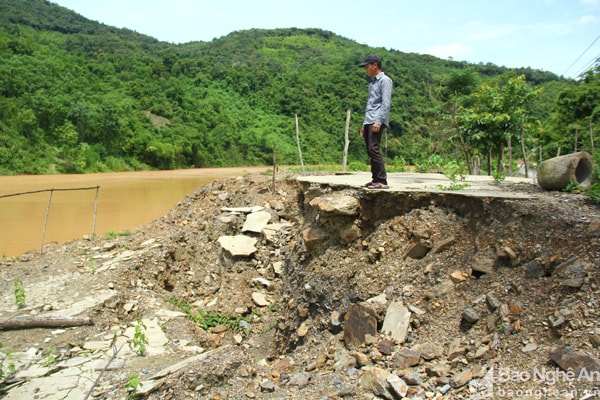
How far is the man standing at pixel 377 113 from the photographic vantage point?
4484mm

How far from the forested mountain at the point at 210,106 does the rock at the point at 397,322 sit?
8375 mm

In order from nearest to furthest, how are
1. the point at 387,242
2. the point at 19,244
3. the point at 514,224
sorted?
the point at 514,224
the point at 387,242
the point at 19,244

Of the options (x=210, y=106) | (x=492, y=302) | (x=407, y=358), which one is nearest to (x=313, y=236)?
(x=407, y=358)

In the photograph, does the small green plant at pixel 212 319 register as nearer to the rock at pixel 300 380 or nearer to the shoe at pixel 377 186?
the rock at pixel 300 380

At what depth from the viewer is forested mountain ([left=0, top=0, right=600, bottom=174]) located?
17.6 metres

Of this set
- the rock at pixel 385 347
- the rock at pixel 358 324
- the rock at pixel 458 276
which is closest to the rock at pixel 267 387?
the rock at pixel 358 324

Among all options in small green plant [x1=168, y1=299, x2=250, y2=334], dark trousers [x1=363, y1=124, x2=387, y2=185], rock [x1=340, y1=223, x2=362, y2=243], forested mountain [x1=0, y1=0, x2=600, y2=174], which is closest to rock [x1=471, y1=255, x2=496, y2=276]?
rock [x1=340, y1=223, x2=362, y2=243]

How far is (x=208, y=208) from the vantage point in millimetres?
8945

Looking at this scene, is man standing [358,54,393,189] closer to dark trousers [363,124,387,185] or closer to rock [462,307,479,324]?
dark trousers [363,124,387,185]

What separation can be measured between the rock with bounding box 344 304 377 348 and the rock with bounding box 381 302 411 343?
11 centimetres

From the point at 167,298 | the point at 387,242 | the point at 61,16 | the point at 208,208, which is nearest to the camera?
the point at 387,242

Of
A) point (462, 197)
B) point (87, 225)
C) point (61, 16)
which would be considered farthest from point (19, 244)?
point (61, 16)

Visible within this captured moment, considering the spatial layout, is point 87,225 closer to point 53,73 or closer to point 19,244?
point 19,244

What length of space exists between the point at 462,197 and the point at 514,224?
0.65 m
